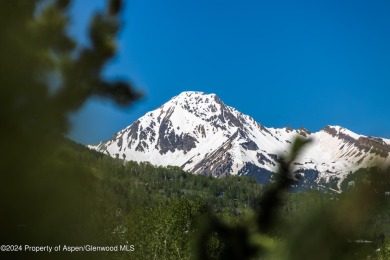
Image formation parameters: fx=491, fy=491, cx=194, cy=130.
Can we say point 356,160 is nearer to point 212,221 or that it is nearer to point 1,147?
point 212,221

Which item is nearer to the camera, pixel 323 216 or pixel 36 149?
pixel 323 216

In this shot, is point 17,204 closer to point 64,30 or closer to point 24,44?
point 24,44

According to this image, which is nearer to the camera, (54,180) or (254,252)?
(54,180)

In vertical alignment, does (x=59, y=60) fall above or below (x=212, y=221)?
above

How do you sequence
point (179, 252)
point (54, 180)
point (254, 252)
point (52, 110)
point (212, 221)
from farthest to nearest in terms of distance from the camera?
point (179, 252)
point (212, 221)
point (254, 252)
point (52, 110)
point (54, 180)

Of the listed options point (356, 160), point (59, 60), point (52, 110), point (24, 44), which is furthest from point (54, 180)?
point (356, 160)

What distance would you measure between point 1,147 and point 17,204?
191 millimetres

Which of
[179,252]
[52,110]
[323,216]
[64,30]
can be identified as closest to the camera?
[323,216]

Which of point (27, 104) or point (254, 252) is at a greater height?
point (27, 104)

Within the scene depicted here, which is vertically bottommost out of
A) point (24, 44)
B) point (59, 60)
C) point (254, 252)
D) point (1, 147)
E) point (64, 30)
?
point (254, 252)

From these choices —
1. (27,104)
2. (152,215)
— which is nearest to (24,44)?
(27,104)

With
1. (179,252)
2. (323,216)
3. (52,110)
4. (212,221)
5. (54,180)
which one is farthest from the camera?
(179,252)

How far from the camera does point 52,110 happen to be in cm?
146

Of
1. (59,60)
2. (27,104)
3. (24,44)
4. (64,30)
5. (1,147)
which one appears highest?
(64,30)
